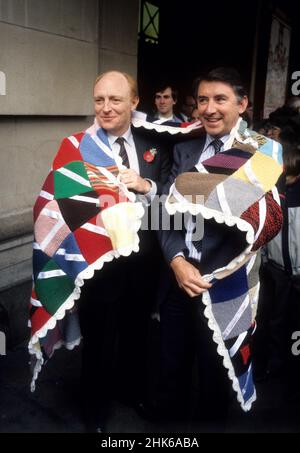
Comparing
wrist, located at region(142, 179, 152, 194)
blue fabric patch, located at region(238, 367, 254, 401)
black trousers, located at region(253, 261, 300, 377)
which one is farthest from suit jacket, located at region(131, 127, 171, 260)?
black trousers, located at region(253, 261, 300, 377)

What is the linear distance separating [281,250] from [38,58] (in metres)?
2.46

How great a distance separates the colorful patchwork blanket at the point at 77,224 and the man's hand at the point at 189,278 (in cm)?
24

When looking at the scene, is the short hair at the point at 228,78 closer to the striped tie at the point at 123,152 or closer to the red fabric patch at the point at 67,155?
the striped tie at the point at 123,152

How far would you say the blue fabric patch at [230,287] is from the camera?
2.41 metres

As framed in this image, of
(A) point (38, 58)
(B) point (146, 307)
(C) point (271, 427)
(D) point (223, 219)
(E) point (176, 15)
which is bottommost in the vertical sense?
(C) point (271, 427)

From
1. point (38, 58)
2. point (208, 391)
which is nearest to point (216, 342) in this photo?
point (208, 391)

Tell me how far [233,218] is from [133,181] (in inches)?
22.1

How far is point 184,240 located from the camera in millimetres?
2455

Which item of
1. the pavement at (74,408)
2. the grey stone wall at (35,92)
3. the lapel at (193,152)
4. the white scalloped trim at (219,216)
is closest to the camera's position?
the white scalloped trim at (219,216)

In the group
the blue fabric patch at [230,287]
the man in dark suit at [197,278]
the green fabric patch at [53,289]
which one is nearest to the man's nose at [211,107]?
the man in dark suit at [197,278]

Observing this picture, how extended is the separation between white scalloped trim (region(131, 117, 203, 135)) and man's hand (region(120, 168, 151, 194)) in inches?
12.4

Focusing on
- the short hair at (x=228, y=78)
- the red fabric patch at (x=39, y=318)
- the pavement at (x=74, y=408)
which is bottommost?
the pavement at (x=74, y=408)

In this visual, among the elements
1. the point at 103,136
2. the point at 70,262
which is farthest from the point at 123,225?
the point at 103,136

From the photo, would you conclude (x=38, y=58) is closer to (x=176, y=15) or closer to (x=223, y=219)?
(x=223, y=219)
